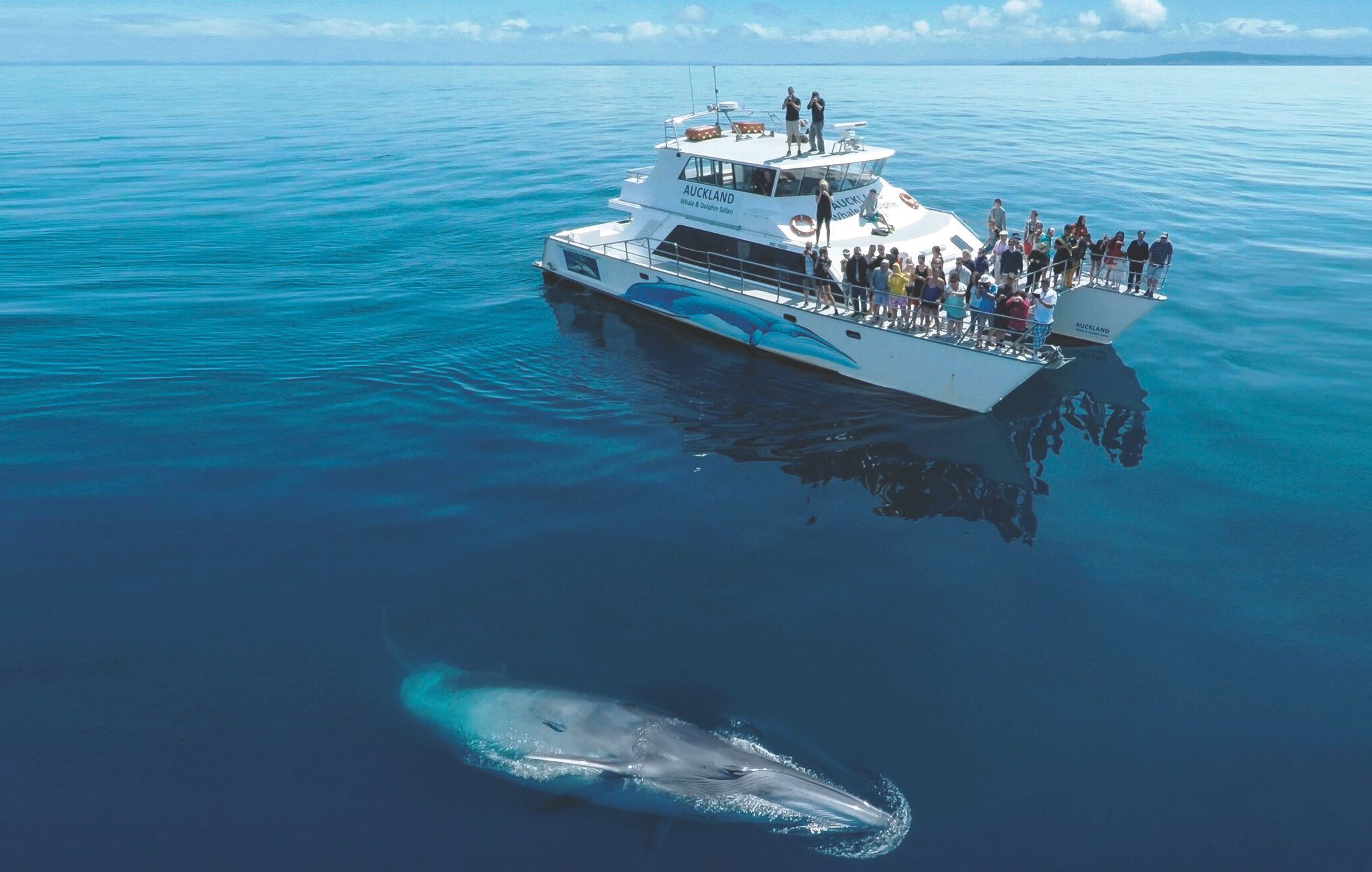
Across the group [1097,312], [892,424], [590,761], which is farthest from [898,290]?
[590,761]

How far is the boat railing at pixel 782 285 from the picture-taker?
55.6 feet

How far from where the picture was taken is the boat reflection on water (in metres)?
15.3

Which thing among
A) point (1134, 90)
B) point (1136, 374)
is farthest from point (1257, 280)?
point (1134, 90)

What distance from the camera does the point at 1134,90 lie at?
10594 centimetres

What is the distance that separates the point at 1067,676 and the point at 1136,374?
40.2 ft

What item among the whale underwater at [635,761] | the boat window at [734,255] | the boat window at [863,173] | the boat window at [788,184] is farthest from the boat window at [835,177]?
the whale underwater at [635,761]

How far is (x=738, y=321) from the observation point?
20828 millimetres

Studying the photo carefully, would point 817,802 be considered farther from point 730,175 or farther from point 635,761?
point 730,175

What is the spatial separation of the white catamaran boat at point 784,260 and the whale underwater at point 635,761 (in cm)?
1127

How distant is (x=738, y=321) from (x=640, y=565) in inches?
392

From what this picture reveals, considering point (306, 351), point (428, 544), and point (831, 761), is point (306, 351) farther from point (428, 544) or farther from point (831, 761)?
point (831, 761)

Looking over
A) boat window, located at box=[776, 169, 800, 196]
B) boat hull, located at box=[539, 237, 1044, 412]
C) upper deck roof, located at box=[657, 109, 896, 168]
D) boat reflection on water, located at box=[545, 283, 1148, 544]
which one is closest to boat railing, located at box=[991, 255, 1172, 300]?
boat reflection on water, located at box=[545, 283, 1148, 544]

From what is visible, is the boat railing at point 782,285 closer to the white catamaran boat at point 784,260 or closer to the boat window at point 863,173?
the white catamaran boat at point 784,260

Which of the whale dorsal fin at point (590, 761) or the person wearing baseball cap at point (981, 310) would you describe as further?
the person wearing baseball cap at point (981, 310)
